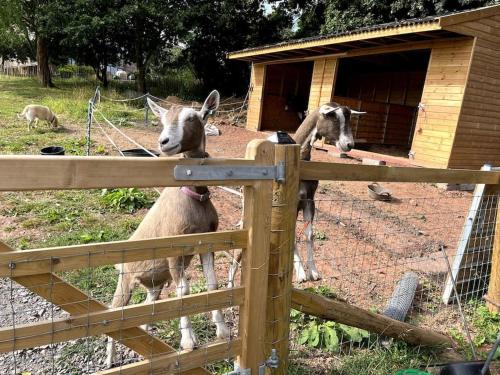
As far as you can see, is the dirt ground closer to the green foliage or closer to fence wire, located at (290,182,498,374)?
fence wire, located at (290,182,498,374)

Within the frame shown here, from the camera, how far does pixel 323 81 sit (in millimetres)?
13461

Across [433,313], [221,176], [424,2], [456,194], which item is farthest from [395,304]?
[424,2]

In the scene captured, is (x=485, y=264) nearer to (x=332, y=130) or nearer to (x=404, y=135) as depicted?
(x=332, y=130)

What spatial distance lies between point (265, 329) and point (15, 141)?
10147 mm

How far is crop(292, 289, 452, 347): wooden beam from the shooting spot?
7.95 ft

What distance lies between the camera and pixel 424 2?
56.2 feet

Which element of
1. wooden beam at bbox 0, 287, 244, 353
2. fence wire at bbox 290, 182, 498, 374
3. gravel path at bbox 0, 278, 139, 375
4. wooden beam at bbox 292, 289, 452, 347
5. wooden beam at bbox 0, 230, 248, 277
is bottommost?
gravel path at bbox 0, 278, 139, 375

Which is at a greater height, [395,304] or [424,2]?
[424,2]

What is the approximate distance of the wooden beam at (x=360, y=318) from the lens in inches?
95.4

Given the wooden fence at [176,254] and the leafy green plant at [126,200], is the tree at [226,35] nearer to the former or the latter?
the leafy green plant at [126,200]

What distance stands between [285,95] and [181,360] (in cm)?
1728

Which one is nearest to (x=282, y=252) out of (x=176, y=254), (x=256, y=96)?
(x=176, y=254)

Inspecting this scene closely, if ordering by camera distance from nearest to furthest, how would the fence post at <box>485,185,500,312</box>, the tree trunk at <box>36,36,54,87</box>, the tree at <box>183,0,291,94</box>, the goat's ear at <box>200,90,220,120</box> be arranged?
the goat's ear at <box>200,90,220,120</box>
the fence post at <box>485,185,500,312</box>
the tree at <box>183,0,291,94</box>
the tree trunk at <box>36,36,54,87</box>

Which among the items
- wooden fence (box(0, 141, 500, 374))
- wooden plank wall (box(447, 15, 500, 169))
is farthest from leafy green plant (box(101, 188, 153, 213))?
wooden plank wall (box(447, 15, 500, 169))
